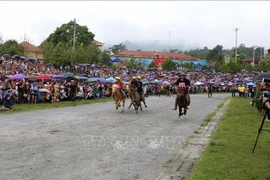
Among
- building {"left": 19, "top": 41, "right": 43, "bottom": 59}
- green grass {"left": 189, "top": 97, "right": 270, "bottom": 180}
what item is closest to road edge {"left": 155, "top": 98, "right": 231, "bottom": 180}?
green grass {"left": 189, "top": 97, "right": 270, "bottom": 180}

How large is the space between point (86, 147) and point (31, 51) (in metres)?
73.1

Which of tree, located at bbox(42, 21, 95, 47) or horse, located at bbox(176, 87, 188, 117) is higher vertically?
tree, located at bbox(42, 21, 95, 47)

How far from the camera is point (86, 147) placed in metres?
10.3

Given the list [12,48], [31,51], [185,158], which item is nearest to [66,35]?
[31,51]

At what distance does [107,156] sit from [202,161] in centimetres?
242

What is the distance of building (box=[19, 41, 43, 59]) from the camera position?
6475cm

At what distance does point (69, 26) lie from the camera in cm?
8644

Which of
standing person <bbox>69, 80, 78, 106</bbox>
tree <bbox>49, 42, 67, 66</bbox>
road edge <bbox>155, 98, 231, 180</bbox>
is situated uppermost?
tree <bbox>49, 42, 67, 66</bbox>

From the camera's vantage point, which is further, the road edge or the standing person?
the standing person

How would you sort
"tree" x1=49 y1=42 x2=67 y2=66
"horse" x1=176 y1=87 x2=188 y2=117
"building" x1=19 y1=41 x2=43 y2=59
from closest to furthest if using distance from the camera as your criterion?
"horse" x1=176 y1=87 x2=188 y2=117
"tree" x1=49 y1=42 x2=67 y2=66
"building" x1=19 y1=41 x2=43 y2=59

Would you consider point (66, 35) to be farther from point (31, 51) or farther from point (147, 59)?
point (147, 59)

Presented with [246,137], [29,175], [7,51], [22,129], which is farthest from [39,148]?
[7,51]

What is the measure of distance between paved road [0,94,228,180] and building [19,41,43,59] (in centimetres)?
5084

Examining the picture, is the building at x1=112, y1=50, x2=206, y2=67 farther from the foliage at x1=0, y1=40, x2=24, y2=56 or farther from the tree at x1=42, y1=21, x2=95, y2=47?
the foliage at x1=0, y1=40, x2=24, y2=56
